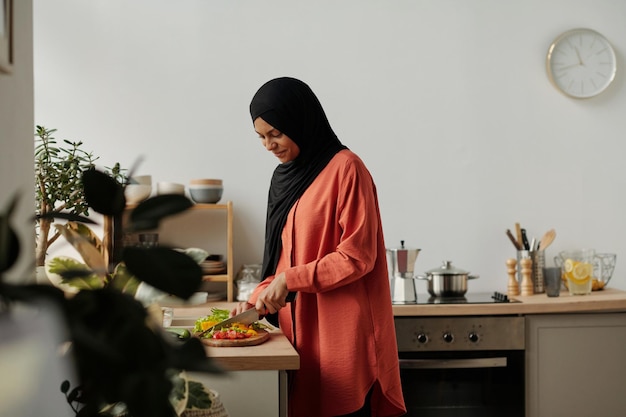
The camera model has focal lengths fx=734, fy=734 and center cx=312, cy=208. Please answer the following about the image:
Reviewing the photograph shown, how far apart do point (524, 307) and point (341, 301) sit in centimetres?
134

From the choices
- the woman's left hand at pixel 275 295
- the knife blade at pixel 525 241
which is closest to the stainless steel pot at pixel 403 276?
the knife blade at pixel 525 241

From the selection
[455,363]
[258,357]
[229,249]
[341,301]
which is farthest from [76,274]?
[229,249]

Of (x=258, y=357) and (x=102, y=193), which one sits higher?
(x=102, y=193)

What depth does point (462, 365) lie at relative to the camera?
3.18 m

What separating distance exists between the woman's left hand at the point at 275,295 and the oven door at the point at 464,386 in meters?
1.19

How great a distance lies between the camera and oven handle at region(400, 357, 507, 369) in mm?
3156

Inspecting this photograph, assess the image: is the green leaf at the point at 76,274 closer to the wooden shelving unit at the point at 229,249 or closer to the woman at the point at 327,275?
the woman at the point at 327,275

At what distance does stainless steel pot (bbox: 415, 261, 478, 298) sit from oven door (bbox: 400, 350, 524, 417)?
0.96 ft

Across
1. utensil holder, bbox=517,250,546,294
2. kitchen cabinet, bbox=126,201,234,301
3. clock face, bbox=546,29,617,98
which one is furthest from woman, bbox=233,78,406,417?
clock face, bbox=546,29,617,98

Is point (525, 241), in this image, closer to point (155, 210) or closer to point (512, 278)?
point (512, 278)

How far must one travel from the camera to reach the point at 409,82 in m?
3.75

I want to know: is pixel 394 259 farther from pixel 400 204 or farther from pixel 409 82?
pixel 409 82

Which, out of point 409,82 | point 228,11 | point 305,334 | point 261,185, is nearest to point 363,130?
point 409,82

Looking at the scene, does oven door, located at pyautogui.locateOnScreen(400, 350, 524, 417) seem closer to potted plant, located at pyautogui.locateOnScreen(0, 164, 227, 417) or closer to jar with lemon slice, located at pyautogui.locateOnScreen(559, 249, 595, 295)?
jar with lemon slice, located at pyautogui.locateOnScreen(559, 249, 595, 295)
